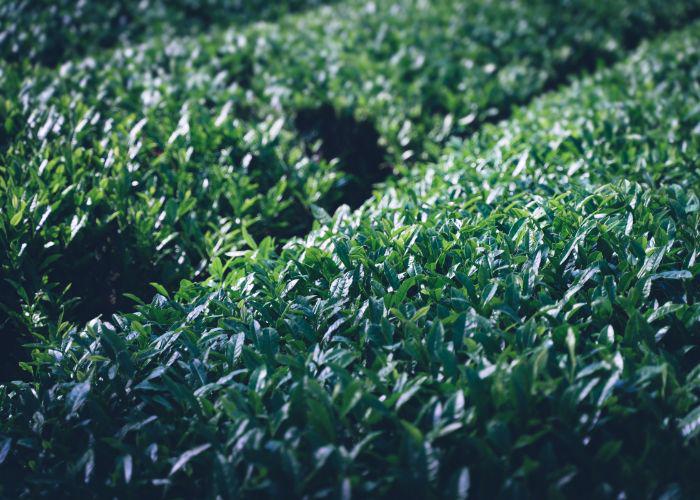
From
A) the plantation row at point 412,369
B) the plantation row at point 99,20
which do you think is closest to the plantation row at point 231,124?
the plantation row at point 99,20

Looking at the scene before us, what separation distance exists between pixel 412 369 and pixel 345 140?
3.10 metres

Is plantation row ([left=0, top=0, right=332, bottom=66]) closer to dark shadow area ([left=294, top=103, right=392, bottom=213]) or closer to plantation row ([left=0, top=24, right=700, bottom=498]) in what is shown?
dark shadow area ([left=294, top=103, right=392, bottom=213])

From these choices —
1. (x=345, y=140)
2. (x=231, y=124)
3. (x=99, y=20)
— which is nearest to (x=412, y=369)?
(x=231, y=124)

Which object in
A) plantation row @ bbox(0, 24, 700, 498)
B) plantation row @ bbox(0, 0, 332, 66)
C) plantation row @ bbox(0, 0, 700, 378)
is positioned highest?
plantation row @ bbox(0, 0, 332, 66)

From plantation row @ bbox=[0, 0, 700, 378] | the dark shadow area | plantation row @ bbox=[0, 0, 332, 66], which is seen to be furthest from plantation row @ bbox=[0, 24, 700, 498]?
plantation row @ bbox=[0, 0, 332, 66]

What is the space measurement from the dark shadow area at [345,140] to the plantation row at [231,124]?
14mm

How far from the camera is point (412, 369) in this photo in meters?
1.82

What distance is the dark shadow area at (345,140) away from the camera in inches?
176

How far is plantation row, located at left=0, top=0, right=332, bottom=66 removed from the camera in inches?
210

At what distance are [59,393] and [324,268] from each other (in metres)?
1.13

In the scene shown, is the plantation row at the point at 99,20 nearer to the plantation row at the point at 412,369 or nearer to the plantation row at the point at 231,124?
the plantation row at the point at 231,124

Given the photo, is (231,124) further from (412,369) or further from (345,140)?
(412,369)

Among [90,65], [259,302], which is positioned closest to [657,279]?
[259,302]

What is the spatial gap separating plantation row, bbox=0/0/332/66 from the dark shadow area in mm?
2671
